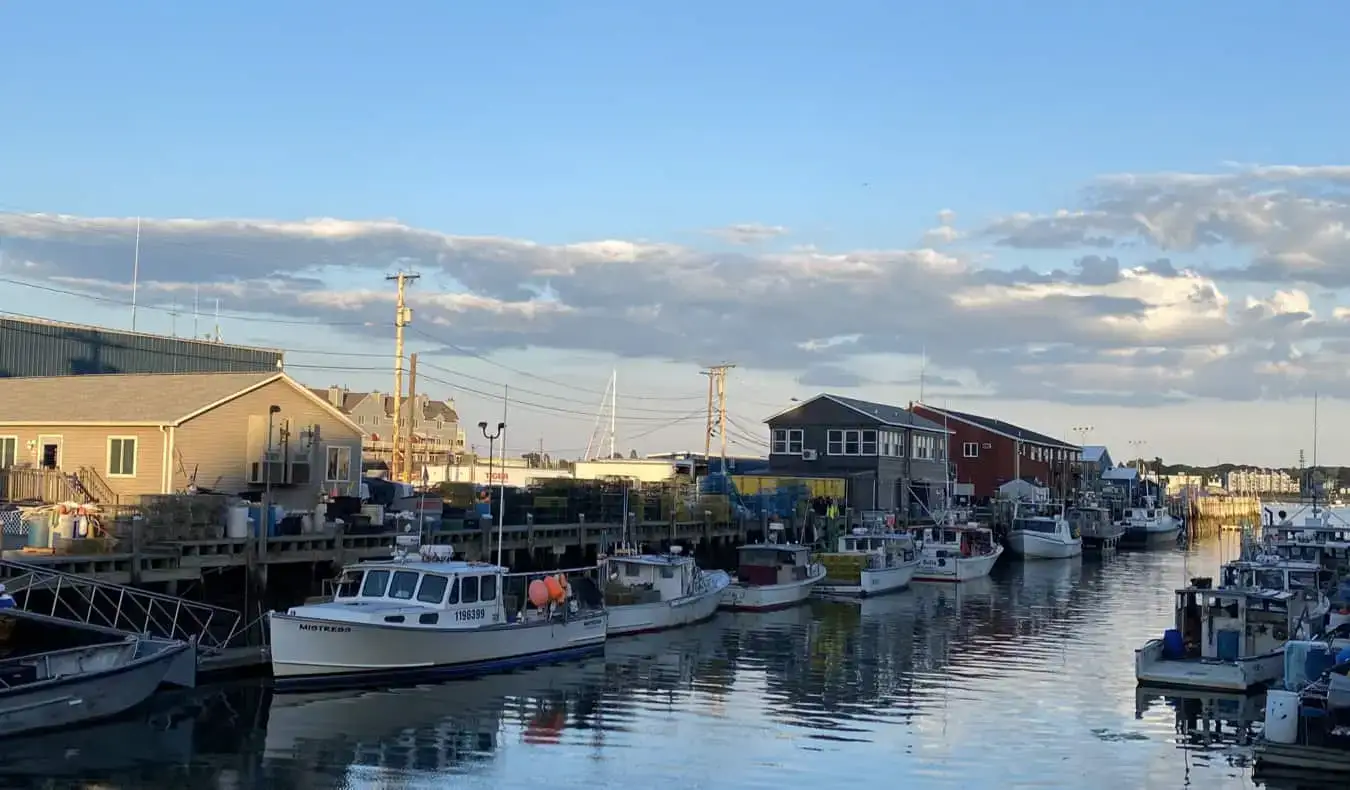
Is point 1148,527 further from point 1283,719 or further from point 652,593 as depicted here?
point 1283,719

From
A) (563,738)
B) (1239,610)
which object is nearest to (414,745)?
(563,738)

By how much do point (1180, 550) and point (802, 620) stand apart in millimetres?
61114

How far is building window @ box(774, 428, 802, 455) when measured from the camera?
7781cm

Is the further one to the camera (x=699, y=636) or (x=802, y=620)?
(x=802, y=620)

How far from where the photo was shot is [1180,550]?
97375mm

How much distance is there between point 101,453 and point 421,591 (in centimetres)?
1571

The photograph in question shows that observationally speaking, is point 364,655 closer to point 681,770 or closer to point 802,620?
point 681,770

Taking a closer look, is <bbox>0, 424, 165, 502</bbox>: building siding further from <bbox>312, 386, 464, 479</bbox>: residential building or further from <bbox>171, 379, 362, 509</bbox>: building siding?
<bbox>312, 386, 464, 479</bbox>: residential building

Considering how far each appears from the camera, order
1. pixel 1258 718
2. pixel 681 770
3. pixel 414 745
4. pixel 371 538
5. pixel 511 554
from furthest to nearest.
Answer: pixel 511 554
pixel 371 538
pixel 1258 718
pixel 414 745
pixel 681 770

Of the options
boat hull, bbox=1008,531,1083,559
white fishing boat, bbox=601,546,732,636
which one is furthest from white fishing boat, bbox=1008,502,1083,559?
white fishing boat, bbox=601,546,732,636

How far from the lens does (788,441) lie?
256ft

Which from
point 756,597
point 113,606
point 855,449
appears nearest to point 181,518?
point 113,606

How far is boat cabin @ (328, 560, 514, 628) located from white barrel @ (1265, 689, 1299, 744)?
616 inches

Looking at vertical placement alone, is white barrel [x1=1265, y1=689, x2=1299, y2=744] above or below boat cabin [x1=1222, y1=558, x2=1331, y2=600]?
below
